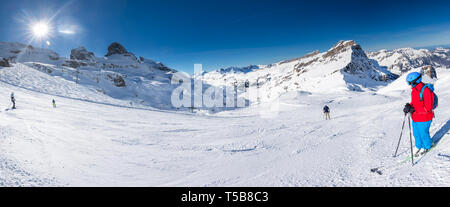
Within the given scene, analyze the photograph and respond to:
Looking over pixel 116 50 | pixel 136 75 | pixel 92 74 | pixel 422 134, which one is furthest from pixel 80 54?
pixel 422 134

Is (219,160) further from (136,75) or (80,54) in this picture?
(80,54)

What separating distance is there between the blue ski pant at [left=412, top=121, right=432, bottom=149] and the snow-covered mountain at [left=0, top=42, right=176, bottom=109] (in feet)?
147

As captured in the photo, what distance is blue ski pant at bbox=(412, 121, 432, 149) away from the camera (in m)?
4.34

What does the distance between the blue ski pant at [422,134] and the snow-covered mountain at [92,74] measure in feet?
147

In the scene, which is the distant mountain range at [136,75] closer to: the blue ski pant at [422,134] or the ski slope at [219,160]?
the ski slope at [219,160]

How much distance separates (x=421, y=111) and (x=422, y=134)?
1.90 feet

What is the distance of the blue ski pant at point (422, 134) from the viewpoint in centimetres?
434

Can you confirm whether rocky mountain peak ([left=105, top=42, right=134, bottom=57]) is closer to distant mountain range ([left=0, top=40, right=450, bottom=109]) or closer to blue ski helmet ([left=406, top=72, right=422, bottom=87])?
distant mountain range ([left=0, top=40, right=450, bottom=109])

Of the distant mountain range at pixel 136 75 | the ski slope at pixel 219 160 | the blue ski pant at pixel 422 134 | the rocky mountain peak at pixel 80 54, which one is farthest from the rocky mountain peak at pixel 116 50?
the blue ski pant at pixel 422 134

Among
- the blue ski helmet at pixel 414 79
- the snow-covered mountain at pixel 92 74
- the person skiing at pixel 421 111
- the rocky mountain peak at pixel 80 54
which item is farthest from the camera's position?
the rocky mountain peak at pixel 80 54

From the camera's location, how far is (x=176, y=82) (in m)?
109

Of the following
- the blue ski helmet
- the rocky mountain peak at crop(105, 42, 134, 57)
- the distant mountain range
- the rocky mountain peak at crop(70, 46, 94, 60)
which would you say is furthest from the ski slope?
the rocky mountain peak at crop(105, 42, 134, 57)

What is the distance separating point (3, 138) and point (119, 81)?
65.6 m
